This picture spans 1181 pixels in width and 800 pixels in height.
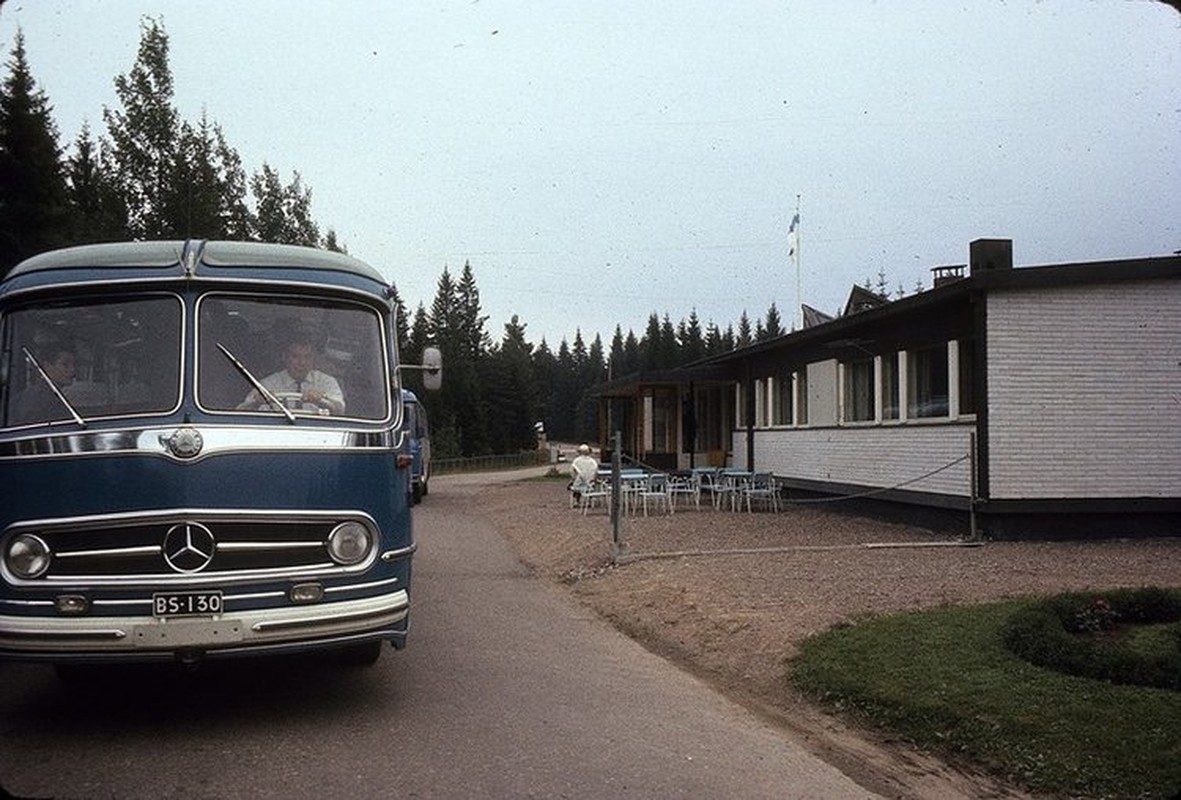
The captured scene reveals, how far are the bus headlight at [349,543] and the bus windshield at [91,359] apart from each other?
115cm

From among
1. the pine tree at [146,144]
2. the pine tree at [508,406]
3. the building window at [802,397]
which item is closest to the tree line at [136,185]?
the pine tree at [146,144]

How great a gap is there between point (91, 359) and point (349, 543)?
1797 mm

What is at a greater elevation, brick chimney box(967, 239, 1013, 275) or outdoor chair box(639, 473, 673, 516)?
brick chimney box(967, 239, 1013, 275)

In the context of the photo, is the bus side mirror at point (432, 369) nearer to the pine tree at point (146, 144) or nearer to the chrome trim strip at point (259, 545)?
the chrome trim strip at point (259, 545)

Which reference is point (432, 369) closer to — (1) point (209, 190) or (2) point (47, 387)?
(2) point (47, 387)

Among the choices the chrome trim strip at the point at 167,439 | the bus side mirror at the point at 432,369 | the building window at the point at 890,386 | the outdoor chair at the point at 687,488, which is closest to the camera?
the chrome trim strip at the point at 167,439

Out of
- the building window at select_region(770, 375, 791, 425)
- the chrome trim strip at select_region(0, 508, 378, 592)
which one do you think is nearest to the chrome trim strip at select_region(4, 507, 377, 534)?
the chrome trim strip at select_region(0, 508, 378, 592)

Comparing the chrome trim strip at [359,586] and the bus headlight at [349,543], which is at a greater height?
the bus headlight at [349,543]

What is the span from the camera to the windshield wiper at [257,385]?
6.14 meters

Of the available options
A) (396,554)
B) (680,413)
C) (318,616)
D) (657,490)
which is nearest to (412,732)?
(318,616)

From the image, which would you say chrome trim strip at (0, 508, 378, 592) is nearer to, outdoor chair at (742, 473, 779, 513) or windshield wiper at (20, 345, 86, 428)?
windshield wiper at (20, 345, 86, 428)

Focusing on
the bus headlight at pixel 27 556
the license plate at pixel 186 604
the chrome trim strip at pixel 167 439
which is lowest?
the license plate at pixel 186 604

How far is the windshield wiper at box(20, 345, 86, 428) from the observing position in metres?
5.84

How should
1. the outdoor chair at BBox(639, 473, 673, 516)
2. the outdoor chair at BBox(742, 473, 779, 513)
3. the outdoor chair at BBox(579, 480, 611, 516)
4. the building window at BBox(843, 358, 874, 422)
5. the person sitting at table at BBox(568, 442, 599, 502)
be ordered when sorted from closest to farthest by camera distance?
the building window at BBox(843, 358, 874, 422) < the outdoor chair at BBox(639, 473, 673, 516) < the outdoor chair at BBox(742, 473, 779, 513) < the outdoor chair at BBox(579, 480, 611, 516) < the person sitting at table at BBox(568, 442, 599, 502)
